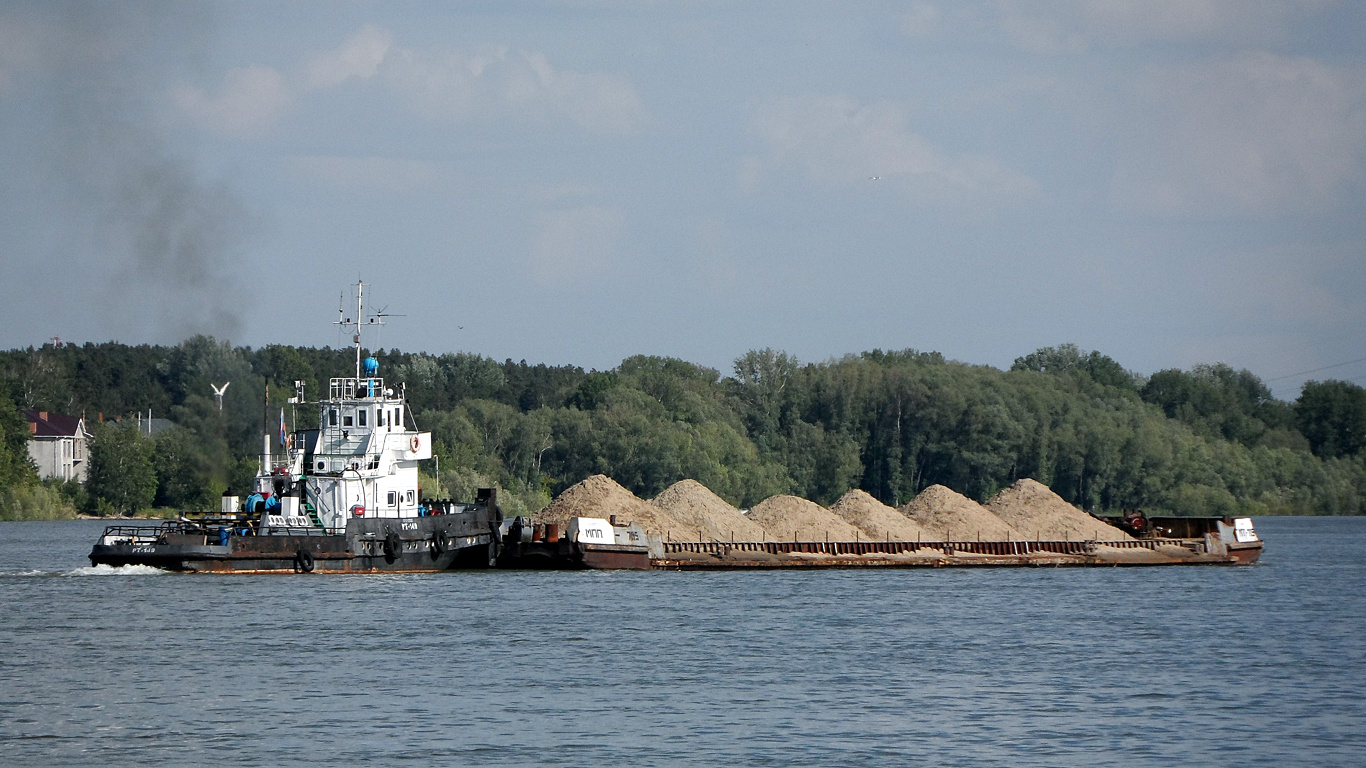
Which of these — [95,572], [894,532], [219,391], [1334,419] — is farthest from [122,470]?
[1334,419]

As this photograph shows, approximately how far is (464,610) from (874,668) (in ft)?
Answer: 49.7

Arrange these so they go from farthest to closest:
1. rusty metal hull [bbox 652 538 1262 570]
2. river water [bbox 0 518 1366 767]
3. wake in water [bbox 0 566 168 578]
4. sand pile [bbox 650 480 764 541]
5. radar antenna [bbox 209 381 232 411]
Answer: sand pile [bbox 650 480 764 541] → radar antenna [bbox 209 381 232 411] → rusty metal hull [bbox 652 538 1262 570] → wake in water [bbox 0 566 168 578] → river water [bbox 0 518 1366 767]

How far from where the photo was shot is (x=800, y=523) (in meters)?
66.1

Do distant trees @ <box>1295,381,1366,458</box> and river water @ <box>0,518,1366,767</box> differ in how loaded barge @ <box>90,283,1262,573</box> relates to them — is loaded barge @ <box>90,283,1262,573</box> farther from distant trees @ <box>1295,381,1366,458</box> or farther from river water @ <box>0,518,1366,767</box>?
distant trees @ <box>1295,381,1366,458</box>

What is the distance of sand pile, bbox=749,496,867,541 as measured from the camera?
65500mm

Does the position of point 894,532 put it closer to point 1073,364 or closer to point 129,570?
point 129,570

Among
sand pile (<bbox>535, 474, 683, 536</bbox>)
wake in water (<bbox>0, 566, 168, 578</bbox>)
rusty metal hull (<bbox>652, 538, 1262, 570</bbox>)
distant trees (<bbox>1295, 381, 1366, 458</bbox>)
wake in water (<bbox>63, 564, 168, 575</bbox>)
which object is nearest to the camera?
wake in water (<bbox>63, 564, 168, 575</bbox>)

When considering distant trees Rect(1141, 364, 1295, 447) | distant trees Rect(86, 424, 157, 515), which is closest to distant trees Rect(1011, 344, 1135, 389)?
distant trees Rect(1141, 364, 1295, 447)

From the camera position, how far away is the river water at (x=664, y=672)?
85.8ft

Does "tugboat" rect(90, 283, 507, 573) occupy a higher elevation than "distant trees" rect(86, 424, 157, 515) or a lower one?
lower

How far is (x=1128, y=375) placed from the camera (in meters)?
173

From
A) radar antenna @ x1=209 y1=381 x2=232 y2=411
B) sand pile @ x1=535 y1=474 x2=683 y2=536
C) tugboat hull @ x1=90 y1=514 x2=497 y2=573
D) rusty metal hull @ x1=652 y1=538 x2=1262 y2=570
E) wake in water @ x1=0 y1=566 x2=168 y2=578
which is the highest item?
radar antenna @ x1=209 y1=381 x2=232 y2=411

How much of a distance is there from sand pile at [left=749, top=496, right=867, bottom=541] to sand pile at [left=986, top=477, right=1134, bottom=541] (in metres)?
8.65

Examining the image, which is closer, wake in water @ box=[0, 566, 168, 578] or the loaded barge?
the loaded barge
